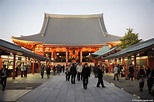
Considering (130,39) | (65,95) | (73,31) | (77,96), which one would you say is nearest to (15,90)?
(65,95)

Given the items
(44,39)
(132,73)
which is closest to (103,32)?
(44,39)

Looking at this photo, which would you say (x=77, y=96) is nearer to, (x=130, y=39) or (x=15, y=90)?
(x=15, y=90)

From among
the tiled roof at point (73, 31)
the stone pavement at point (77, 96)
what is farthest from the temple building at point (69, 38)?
the stone pavement at point (77, 96)

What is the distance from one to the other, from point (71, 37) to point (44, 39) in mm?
6472

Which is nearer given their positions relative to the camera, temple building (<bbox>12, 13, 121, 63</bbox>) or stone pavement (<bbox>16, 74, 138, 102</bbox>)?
stone pavement (<bbox>16, 74, 138, 102</bbox>)

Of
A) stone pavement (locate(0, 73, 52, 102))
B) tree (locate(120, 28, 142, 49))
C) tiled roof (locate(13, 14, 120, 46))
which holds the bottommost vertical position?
stone pavement (locate(0, 73, 52, 102))

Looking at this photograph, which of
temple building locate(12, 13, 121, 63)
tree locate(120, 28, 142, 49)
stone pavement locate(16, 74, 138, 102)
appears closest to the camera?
stone pavement locate(16, 74, 138, 102)

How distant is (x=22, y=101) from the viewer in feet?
25.2

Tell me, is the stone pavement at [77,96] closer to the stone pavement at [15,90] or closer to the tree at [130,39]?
the stone pavement at [15,90]

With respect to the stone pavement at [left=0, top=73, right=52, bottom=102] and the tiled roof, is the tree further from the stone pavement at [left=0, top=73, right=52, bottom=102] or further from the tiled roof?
the stone pavement at [left=0, top=73, right=52, bottom=102]

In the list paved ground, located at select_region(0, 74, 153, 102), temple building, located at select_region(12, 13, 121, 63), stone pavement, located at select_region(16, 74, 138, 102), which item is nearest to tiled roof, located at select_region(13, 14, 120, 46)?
temple building, located at select_region(12, 13, 121, 63)

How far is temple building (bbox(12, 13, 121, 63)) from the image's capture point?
40.3m

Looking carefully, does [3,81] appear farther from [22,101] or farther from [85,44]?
[85,44]

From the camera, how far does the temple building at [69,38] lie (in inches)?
1587
